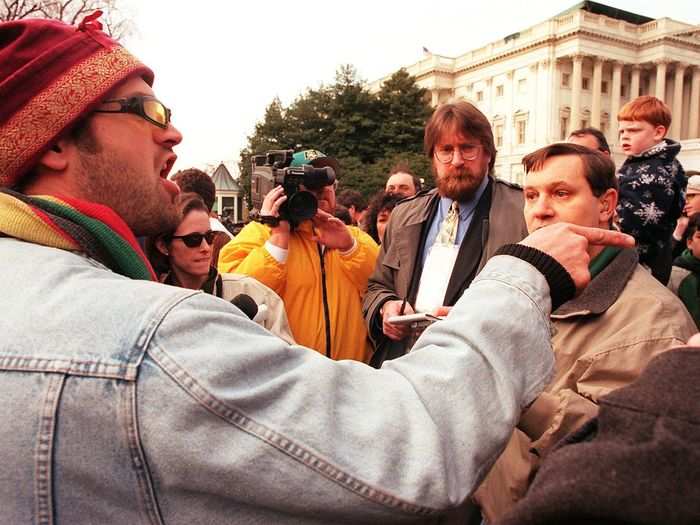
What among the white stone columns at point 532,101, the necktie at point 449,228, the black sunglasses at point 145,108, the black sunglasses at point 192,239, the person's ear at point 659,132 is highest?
the white stone columns at point 532,101

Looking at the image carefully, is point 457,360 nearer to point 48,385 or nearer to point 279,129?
point 48,385

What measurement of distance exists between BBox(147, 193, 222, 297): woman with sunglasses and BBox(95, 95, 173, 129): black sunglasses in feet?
4.86

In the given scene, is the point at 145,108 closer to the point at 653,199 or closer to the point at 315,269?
the point at 315,269

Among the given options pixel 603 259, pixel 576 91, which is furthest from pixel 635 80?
pixel 603 259

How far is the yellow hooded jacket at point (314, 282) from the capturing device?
3.22m

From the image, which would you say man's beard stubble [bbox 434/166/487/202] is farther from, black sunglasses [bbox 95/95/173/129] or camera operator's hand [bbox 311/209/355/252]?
black sunglasses [bbox 95/95/173/129]

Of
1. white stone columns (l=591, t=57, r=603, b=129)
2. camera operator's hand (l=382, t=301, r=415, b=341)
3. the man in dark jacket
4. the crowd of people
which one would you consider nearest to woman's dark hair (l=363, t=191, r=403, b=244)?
camera operator's hand (l=382, t=301, r=415, b=341)

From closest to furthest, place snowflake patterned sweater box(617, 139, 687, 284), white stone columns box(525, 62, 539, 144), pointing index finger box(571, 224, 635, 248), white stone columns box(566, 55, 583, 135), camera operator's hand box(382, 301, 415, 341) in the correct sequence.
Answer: pointing index finger box(571, 224, 635, 248) → camera operator's hand box(382, 301, 415, 341) → snowflake patterned sweater box(617, 139, 687, 284) → white stone columns box(566, 55, 583, 135) → white stone columns box(525, 62, 539, 144)

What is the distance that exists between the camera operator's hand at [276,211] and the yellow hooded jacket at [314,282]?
10 cm

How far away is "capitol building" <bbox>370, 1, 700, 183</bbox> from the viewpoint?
162 ft

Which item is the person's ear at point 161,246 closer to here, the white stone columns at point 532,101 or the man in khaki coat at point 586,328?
the man in khaki coat at point 586,328

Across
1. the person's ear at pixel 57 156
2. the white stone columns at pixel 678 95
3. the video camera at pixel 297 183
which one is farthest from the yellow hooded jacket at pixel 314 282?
the white stone columns at pixel 678 95

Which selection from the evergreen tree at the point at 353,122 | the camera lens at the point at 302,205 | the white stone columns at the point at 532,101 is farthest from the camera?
the white stone columns at the point at 532,101

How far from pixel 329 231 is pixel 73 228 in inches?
89.0
